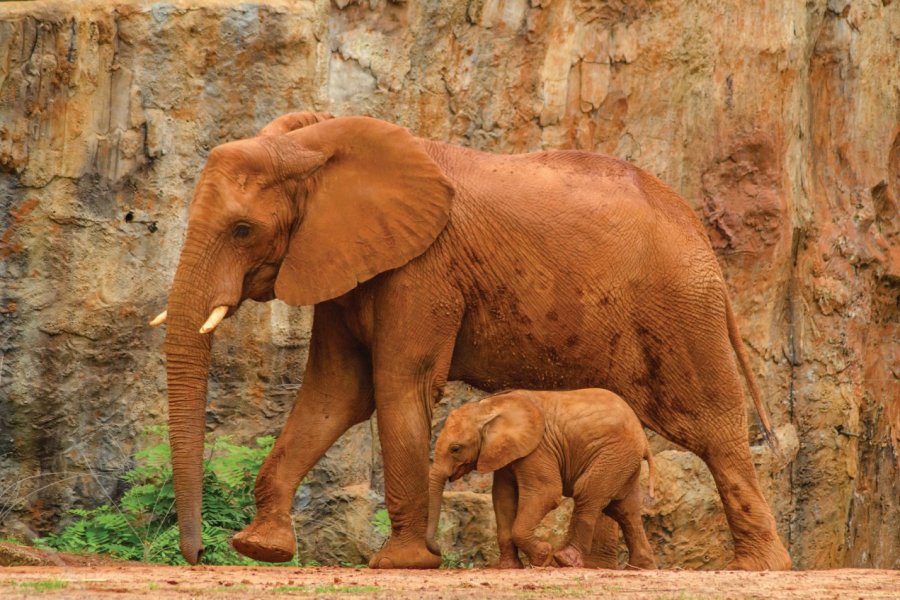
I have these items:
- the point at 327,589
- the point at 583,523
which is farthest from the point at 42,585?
the point at 583,523

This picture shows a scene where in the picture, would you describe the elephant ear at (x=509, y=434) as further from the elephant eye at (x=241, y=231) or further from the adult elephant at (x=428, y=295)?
the elephant eye at (x=241, y=231)

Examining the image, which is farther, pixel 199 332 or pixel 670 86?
pixel 670 86

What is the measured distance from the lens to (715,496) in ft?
44.2

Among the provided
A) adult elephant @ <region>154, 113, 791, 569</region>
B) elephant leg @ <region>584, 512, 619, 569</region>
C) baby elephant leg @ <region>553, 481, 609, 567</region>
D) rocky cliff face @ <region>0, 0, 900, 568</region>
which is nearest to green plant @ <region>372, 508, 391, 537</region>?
rocky cliff face @ <region>0, 0, 900, 568</region>

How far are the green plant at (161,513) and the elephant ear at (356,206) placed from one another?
236cm

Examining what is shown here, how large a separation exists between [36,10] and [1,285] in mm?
1951

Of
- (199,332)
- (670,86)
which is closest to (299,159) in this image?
(199,332)

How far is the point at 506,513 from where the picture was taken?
1021 cm

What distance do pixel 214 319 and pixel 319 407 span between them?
4.18 feet

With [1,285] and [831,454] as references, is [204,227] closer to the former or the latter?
[1,285]

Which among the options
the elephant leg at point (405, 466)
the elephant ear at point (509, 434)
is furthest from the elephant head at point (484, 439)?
the elephant leg at point (405, 466)

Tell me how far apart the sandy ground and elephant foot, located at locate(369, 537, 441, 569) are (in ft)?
2.13

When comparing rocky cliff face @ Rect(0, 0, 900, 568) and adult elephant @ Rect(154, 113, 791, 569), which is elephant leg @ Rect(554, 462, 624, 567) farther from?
rocky cliff face @ Rect(0, 0, 900, 568)

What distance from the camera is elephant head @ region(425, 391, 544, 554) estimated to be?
1004 centimetres
